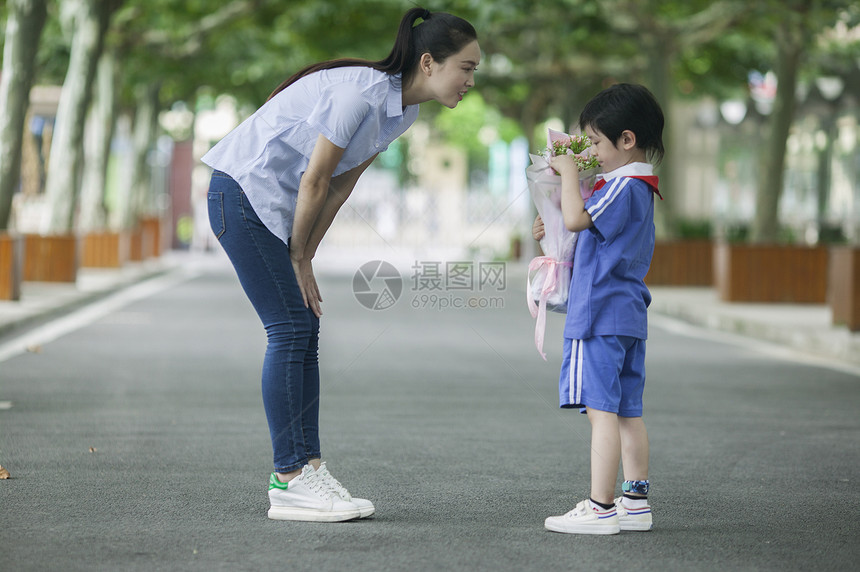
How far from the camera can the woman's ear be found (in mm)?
4828

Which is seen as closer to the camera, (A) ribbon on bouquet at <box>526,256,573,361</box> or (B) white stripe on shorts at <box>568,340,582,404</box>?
(B) white stripe on shorts at <box>568,340,582,404</box>

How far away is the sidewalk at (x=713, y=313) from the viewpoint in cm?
1265

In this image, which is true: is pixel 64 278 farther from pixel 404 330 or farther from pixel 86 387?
pixel 86 387

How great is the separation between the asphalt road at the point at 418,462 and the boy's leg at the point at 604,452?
167 millimetres

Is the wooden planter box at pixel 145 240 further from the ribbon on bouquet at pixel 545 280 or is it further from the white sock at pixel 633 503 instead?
the white sock at pixel 633 503

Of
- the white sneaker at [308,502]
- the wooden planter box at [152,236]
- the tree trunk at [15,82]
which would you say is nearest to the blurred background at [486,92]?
the tree trunk at [15,82]

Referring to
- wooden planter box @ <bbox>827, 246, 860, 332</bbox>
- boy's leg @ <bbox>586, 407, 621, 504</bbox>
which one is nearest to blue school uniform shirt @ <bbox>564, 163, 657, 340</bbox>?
boy's leg @ <bbox>586, 407, 621, 504</bbox>

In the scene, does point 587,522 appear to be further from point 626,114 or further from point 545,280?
point 626,114

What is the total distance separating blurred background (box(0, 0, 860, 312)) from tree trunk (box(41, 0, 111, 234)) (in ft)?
0.10

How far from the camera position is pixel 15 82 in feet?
58.0

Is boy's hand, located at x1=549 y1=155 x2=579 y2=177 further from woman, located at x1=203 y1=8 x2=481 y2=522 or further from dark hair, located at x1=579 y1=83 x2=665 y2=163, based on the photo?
woman, located at x1=203 y1=8 x2=481 y2=522

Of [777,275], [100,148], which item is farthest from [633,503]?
[100,148]

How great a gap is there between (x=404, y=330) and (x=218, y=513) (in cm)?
968

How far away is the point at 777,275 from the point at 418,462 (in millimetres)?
12848
